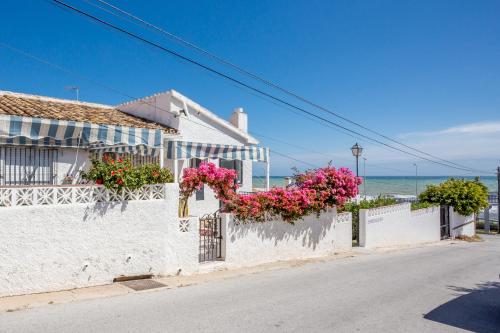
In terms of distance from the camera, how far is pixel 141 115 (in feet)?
56.7

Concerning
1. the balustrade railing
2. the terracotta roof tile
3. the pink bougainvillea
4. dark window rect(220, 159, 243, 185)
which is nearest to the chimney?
dark window rect(220, 159, 243, 185)

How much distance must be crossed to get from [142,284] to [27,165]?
5.45m

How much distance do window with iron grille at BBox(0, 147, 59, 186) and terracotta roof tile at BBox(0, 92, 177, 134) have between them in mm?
1079

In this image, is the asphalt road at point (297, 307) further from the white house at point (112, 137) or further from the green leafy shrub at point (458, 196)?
the green leafy shrub at point (458, 196)

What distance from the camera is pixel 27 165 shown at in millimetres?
11594

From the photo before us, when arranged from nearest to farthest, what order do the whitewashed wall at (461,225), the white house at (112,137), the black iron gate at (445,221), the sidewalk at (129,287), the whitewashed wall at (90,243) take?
the sidewalk at (129,287)
the whitewashed wall at (90,243)
the white house at (112,137)
the black iron gate at (445,221)
the whitewashed wall at (461,225)

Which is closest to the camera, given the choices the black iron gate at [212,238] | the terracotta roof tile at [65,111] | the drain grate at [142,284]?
the drain grate at [142,284]

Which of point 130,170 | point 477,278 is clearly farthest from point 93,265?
point 477,278

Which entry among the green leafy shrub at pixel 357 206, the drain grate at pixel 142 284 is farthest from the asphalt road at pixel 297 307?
the green leafy shrub at pixel 357 206

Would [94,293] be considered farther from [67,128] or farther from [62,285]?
[67,128]

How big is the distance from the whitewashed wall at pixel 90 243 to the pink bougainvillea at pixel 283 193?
1379mm

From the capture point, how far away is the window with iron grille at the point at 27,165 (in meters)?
11.2

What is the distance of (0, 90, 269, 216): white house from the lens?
32.8 ft

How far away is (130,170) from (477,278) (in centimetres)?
969
